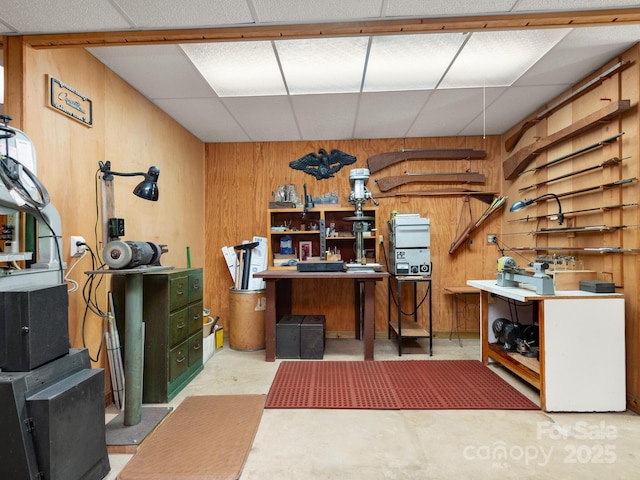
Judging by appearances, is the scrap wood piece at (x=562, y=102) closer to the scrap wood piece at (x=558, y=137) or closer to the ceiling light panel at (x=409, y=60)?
the scrap wood piece at (x=558, y=137)

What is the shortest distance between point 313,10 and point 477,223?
3.27 metres

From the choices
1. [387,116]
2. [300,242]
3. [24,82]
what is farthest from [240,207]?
[24,82]

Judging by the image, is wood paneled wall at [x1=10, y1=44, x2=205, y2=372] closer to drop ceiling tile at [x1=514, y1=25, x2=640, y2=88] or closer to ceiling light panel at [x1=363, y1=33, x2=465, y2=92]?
ceiling light panel at [x1=363, y1=33, x2=465, y2=92]

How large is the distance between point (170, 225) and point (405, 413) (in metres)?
2.88

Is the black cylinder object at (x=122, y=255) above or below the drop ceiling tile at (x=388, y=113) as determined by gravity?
below

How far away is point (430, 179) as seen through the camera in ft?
14.1

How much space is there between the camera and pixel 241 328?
149 inches

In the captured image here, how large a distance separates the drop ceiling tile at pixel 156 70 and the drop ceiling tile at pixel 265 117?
357 millimetres

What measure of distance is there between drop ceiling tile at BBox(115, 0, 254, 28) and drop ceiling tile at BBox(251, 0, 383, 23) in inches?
4.1

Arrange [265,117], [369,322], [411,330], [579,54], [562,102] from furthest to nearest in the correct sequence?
[411,330] < [265,117] < [369,322] < [562,102] < [579,54]

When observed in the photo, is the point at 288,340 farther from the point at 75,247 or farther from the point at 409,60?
the point at 409,60

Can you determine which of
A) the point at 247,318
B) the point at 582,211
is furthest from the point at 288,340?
the point at 582,211

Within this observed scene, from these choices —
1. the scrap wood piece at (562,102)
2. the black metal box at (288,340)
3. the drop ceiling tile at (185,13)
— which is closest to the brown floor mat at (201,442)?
the black metal box at (288,340)

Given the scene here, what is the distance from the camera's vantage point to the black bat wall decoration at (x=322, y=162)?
4.37 m
